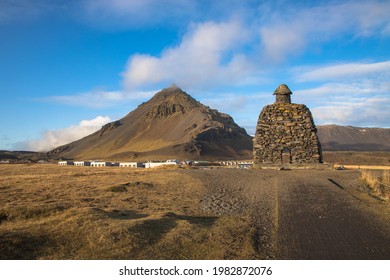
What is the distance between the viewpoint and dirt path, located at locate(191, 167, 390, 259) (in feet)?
27.3

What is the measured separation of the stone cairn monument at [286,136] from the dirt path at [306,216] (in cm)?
1271

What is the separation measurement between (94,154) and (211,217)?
7567 inches

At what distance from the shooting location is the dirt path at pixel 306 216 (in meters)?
8.34

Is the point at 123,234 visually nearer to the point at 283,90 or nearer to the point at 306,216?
the point at 306,216

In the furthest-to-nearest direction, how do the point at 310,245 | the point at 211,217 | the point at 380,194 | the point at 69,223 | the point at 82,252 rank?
the point at 380,194 < the point at 211,217 < the point at 69,223 < the point at 310,245 < the point at 82,252

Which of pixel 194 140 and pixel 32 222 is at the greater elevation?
pixel 194 140

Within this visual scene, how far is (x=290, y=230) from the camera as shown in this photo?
402 inches

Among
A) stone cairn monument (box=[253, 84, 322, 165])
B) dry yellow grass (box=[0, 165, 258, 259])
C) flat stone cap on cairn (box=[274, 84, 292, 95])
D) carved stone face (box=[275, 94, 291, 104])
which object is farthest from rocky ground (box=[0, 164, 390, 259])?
flat stone cap on cairn (box=[274, 84, 292, 95])

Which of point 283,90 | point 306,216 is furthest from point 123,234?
point 283,90

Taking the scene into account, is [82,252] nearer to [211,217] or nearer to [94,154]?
[211,217]

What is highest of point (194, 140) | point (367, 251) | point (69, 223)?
point (194, 140)

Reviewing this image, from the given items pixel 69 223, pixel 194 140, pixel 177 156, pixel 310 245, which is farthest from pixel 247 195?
pixel 194 140

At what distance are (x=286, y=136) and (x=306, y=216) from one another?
75.9ft
